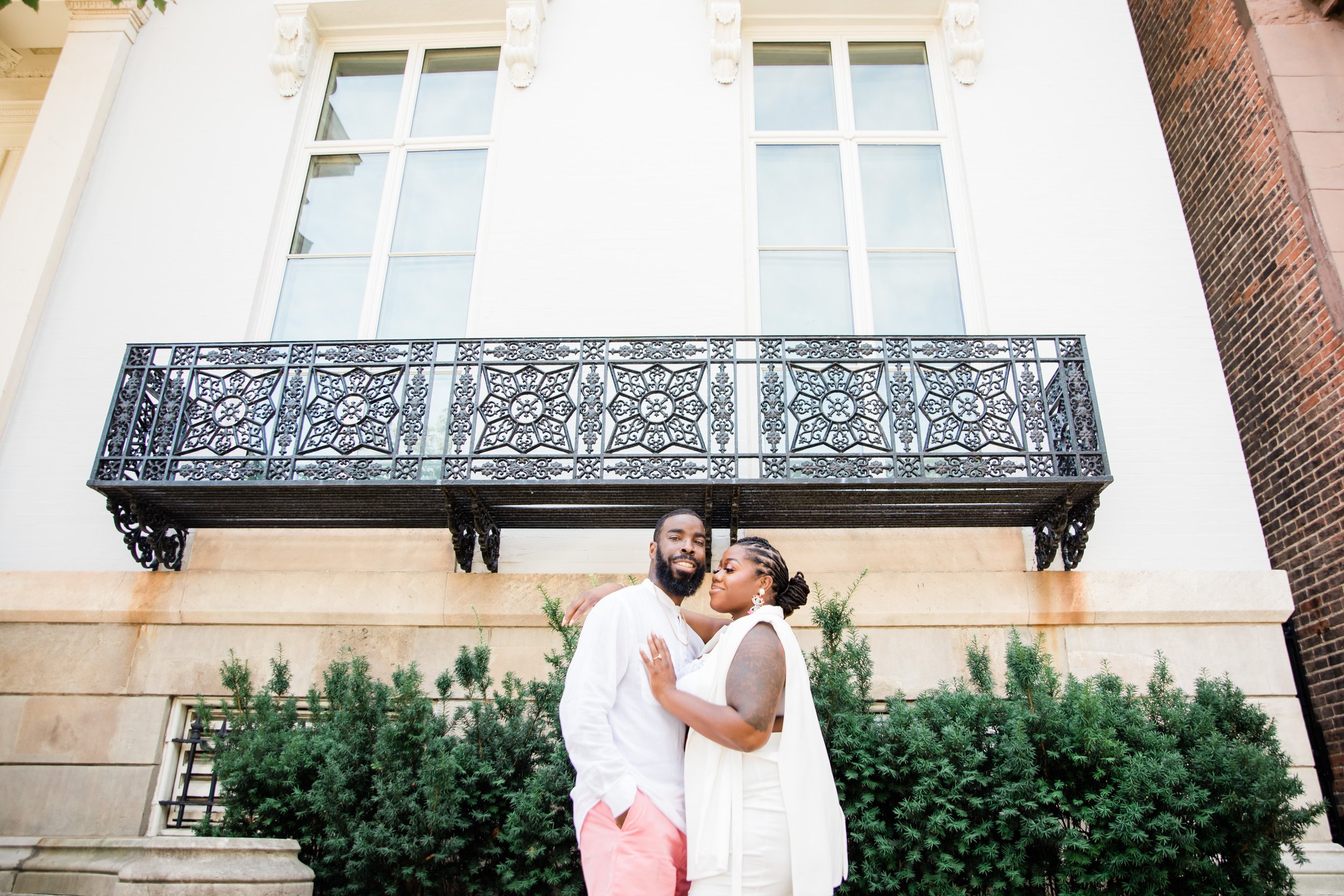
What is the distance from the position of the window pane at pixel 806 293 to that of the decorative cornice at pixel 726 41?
1.94 meters

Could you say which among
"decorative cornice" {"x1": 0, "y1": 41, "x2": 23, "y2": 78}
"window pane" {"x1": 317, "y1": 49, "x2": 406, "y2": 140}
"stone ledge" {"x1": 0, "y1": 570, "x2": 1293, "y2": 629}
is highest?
"decorative cornice" {"x1": 0, "y1": 41, "x2": 23, "y2": 78}

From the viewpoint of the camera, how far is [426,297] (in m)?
8.27

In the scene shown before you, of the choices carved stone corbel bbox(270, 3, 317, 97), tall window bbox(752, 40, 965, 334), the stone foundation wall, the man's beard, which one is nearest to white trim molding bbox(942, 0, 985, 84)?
tall window bbox(752, 40, 965, 334)

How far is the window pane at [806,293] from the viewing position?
26.2ft

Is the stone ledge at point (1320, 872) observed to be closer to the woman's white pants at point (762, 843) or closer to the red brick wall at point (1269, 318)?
the red brick wall at point (1269, 318)

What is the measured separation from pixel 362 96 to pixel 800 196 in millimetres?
4810

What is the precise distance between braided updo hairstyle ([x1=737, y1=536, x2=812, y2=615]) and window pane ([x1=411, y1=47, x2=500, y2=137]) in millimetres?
6829

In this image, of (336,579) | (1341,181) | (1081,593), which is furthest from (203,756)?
(1341,181)

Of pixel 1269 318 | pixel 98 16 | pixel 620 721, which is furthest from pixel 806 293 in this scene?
pixel 98 16

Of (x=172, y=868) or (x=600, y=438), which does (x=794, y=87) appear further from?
(x=172, y=868)

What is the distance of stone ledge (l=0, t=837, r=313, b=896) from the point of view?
3.65 meters

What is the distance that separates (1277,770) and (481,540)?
501 centimetres

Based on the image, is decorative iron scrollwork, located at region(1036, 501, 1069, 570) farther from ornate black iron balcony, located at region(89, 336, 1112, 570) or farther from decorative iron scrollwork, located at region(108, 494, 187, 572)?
decorative iron scrollwork, located at region(108, 494, 187, 572)

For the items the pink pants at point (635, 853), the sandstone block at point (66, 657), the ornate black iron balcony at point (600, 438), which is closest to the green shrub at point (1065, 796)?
the pink pants at point (635, 853)
